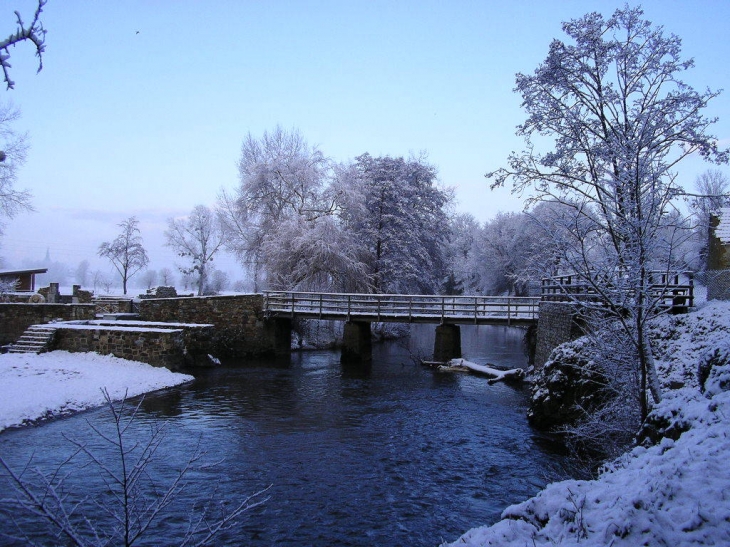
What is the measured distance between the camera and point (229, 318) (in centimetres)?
2219

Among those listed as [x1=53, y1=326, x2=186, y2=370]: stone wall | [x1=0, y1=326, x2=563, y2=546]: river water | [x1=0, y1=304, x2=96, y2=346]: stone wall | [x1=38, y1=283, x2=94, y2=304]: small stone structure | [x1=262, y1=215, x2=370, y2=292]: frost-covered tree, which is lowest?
[x1=0, y1=326, x2=563, y2=546]: river water

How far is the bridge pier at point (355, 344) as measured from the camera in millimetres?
21000

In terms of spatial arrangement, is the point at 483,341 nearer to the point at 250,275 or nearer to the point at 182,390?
the point at 250,275

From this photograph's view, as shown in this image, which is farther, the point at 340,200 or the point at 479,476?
the point at 340,200

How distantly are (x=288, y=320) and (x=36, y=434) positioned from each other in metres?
14.8

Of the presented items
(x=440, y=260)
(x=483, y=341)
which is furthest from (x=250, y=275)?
(x=483, y=341)

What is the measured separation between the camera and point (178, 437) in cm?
977

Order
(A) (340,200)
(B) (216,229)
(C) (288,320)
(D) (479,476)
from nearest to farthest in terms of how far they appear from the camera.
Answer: (D) (479,476) < (C) (288,320) < (A) (340,200) < (B) (216,229)

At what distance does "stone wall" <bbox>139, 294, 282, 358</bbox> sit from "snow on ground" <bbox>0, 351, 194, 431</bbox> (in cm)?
534

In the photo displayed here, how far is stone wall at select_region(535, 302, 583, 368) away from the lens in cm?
1345

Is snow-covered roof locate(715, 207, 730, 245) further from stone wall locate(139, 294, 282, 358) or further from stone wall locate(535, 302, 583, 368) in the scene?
stone wall locate(139, 294, 282, 358)

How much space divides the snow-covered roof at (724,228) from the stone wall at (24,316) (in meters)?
21.1

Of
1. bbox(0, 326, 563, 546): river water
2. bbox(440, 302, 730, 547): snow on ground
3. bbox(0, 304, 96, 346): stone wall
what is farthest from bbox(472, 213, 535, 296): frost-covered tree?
bbox(440, 302, 730, 547): snow on ground

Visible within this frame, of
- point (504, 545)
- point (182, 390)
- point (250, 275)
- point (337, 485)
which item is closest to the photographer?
point (504, 545)
